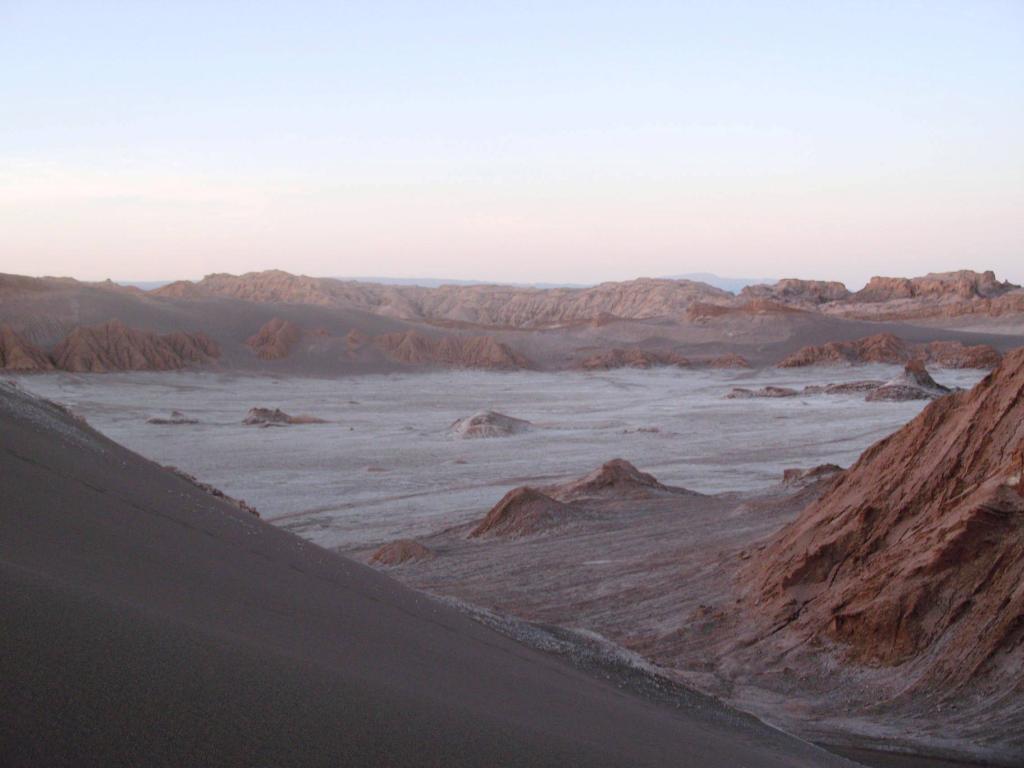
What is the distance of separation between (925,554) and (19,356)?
130 ft

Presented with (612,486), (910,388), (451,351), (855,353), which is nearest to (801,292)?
(855,353)

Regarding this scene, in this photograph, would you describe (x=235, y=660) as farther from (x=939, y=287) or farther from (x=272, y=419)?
(x=939, y=287)

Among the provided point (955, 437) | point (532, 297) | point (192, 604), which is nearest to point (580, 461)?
point (955, 437)

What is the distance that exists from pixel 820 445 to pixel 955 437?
53.3 ft

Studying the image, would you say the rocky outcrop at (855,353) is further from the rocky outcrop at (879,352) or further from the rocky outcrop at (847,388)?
the rocky outcrop at (847,388)

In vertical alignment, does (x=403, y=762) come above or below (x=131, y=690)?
below

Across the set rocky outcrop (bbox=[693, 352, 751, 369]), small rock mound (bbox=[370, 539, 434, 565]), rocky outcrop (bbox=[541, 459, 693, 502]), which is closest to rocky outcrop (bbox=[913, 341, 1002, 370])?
rocky outcrop (bbox=[693, 352, 751, 369])

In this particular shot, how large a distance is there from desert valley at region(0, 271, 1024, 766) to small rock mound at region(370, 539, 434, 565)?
4cm

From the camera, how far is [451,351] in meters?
53.1

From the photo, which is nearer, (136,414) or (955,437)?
(955,437)

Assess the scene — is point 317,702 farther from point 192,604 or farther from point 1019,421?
point 1019,421

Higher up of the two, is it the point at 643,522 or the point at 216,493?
the point at 216,493

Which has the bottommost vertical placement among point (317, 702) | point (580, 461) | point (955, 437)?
point (580, 461)

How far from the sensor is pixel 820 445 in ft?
79.9
